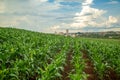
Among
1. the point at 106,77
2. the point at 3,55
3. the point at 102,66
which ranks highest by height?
the point at 3,55

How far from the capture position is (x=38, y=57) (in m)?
11.8

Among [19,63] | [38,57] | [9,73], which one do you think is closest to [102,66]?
[38,57]

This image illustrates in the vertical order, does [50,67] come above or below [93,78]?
above

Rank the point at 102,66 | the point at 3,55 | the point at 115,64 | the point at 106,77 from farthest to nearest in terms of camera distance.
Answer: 1. the point at 115,64
2. the point at 106,77
3. the point at 102,66
4. the point at 3,55

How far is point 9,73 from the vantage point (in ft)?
24.5

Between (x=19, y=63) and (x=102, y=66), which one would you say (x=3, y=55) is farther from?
(x=102, y=66)

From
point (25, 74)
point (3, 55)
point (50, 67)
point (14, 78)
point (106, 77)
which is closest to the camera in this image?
point (14, 78)

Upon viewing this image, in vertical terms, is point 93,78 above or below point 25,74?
below

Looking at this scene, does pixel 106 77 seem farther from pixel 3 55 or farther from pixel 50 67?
pixel 3 55

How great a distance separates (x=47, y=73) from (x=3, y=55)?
252 centimetres

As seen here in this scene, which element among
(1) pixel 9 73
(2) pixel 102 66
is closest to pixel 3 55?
(1) pixel 9 73

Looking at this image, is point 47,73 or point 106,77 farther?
point 106,77

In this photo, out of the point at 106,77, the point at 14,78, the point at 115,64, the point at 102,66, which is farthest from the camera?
the point at 115,64

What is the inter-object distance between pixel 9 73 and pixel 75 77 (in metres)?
2.18
